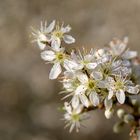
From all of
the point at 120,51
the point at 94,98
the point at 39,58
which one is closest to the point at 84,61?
the point at 94,98

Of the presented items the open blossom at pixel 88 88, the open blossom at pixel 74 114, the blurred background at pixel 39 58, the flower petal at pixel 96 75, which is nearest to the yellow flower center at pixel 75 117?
the open blossom at pixel 74 114

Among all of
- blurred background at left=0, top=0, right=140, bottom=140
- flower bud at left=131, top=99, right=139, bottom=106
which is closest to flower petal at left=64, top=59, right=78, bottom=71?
flower bud at left=131, top=99, right=139, bottom=106

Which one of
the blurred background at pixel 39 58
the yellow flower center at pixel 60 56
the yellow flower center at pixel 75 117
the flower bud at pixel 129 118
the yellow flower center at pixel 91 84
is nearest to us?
the yellow flower center at pixel 91 84

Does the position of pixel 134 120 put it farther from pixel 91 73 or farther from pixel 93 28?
pixel 93 28

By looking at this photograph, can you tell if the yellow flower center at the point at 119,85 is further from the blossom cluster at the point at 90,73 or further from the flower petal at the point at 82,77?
the flower petal at the point at 82,77

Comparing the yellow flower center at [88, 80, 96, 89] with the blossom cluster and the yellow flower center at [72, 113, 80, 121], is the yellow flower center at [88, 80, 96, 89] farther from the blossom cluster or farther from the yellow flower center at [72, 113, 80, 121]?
the yellow flower center at [72, 113, 80, 121]

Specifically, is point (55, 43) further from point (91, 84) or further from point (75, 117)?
point (75, 117)
